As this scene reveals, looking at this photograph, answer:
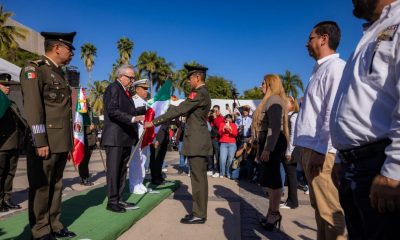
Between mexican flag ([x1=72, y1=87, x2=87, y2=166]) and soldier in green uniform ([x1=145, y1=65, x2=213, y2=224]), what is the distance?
1719 mm

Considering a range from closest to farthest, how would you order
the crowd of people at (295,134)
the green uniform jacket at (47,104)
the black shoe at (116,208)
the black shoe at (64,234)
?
the crowd of people at (295,134)
the green uniform jacket at (47,104)
the black shoe at (64,234)
the black shoe at (116,208)

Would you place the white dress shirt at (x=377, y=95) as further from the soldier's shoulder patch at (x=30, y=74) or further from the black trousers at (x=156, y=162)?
the black trousers at (x=156, y=162)

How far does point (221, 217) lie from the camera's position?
5078 mm

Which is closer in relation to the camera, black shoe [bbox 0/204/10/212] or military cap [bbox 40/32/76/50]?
military cap [bbox 40/32/76/50]

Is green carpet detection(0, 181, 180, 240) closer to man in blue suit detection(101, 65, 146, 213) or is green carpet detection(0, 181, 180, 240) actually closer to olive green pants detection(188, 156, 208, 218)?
man in blue suit detection(101, 65, 146, 213)

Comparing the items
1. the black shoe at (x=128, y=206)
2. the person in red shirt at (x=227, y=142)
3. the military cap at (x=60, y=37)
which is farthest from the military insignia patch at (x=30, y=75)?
the person in red shirt at (x=227, y=142)

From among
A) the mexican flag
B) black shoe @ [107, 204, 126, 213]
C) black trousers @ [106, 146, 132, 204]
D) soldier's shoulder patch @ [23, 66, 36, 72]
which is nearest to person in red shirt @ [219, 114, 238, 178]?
the mexican flag

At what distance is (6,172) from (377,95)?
18.0 feet

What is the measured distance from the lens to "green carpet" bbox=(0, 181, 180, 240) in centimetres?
382

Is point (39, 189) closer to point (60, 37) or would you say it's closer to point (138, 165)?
point (60, 37)

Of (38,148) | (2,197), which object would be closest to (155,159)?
(2,197)

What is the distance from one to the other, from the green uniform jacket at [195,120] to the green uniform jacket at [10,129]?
2410 mm

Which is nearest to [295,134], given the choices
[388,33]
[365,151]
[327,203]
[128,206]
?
[327,203]

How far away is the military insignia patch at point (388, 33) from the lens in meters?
1.46
